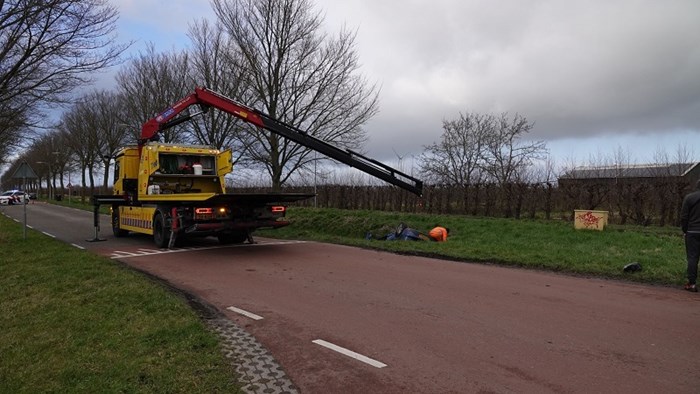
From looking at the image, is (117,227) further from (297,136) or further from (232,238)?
(297,136)

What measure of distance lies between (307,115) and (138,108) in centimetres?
1217

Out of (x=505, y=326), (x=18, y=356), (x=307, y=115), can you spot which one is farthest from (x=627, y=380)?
(x=307, y=115)

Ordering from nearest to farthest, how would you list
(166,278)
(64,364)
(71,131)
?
(64,364)
(166,278)
(71,131)

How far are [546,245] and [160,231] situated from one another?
10678 millimetres

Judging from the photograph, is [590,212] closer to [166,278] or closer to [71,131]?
[166,278]

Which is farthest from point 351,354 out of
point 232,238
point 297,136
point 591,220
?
point 232,238

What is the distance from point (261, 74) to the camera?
25422 millimetres

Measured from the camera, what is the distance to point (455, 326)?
6098mm

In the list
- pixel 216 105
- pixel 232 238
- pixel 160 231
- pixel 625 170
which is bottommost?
pixel 232 238

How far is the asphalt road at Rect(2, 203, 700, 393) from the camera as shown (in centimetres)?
450

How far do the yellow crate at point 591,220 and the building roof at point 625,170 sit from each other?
5534mm

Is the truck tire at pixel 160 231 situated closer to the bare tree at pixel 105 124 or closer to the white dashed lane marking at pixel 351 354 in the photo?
the white dashed lane marking at pixel 351 354

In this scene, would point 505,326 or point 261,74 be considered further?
point 261,74

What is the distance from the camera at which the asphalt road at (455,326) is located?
4.50m
